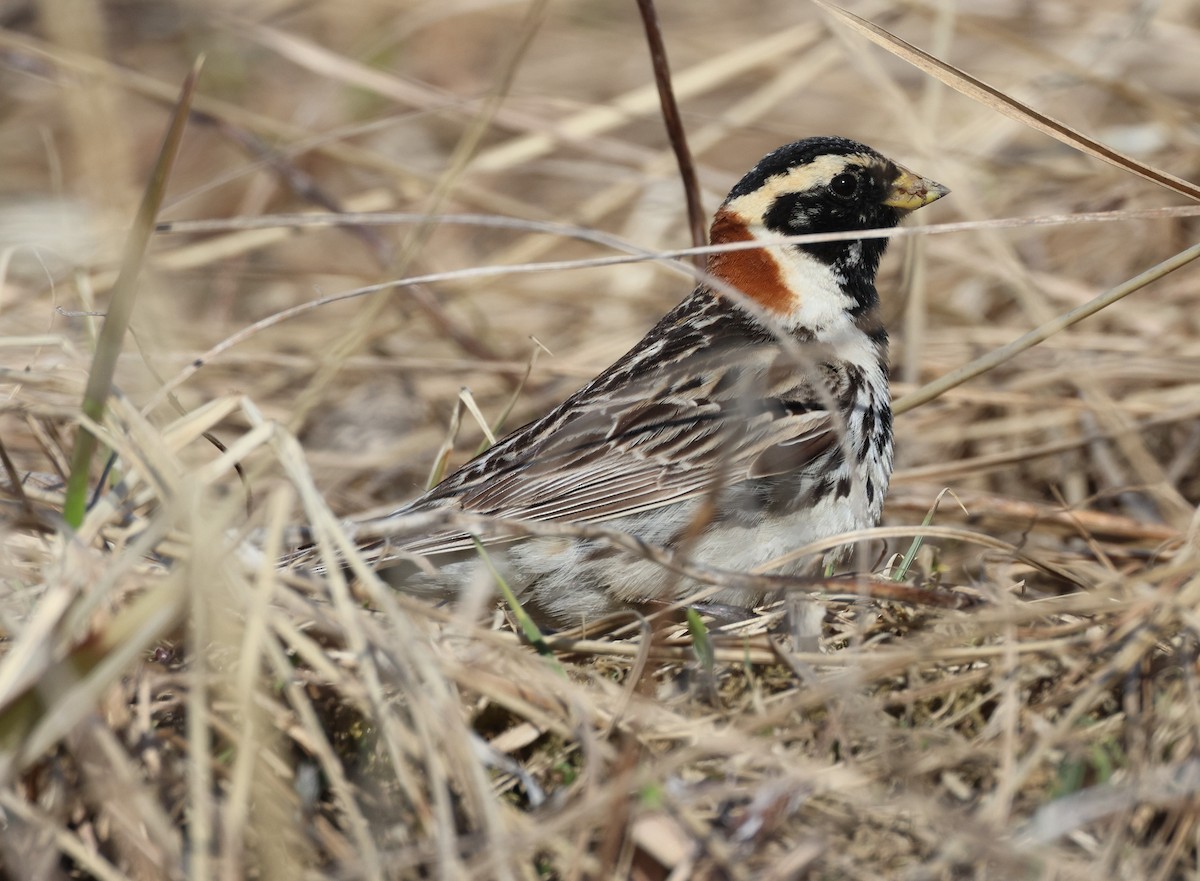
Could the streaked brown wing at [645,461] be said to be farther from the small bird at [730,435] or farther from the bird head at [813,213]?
the bird head at [813,213]

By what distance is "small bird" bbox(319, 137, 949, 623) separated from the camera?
348cm

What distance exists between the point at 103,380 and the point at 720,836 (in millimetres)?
1363

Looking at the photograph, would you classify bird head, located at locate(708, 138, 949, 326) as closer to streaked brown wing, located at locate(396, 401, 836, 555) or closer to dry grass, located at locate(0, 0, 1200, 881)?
streaked brown wing, located at locate(396, 401, 836, 555)

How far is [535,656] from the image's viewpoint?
266 centimetres

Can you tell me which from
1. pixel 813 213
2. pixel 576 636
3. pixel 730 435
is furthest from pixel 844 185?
pixel 576 636

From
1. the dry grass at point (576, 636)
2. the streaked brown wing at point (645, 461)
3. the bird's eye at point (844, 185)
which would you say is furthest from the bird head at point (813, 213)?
the dry grass at point (576, 636)

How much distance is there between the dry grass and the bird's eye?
0.75 meters

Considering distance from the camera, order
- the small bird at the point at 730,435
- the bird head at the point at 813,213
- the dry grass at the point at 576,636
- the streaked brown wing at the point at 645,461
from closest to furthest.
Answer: the dry grass at the point at 576,636
the small bird at the point at 730,435
the streaked brown wing at the point at 645,461
the bird head at the point at 813,213

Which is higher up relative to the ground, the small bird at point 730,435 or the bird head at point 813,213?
the bird head at point 813,213

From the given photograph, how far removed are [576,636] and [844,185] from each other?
1.81 metres

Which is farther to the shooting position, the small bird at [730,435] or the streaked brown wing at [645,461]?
the streaked brown wing at [645,461]

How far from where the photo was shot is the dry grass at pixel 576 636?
225 centimetres

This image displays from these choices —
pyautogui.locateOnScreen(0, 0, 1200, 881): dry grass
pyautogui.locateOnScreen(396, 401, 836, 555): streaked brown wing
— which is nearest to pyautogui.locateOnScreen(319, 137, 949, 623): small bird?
pyautogui.locateOnScreen(396, 401, 836, 555): streaked brown wing

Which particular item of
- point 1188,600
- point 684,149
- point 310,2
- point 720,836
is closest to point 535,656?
point 720,836
